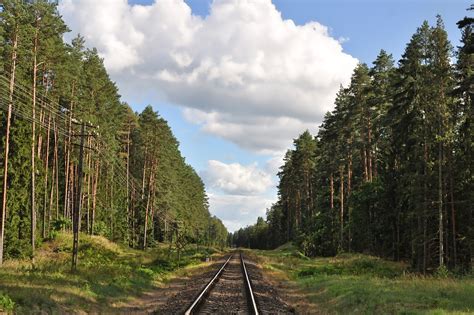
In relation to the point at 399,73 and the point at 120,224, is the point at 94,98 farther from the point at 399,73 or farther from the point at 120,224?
the point at 399,73

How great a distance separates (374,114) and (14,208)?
109 feet

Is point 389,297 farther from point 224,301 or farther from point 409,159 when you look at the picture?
point 409,159

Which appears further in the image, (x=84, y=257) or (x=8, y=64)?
(x=84, y=257)

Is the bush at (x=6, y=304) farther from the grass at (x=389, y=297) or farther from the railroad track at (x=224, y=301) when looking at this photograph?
the grass at (x=389, y=297)

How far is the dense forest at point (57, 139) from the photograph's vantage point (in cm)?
2891

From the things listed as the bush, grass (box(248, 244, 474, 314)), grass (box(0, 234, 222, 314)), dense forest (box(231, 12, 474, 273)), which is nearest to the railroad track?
grass (box(248, 244, 474, 314))

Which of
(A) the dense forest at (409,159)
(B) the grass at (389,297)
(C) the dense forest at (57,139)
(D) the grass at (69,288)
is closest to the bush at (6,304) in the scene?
(D) the grass at (69,288)

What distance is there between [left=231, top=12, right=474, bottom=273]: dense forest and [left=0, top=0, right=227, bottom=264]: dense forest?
18.8 meters

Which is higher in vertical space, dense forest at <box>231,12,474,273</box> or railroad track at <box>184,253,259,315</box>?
dense forest at <box>231,12,474,273</box>

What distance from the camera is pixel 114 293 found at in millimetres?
18359

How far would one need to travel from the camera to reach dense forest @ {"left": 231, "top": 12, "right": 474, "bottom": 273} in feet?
91.6

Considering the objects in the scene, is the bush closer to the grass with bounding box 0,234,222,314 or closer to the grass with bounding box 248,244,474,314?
the grass with bounding box 0,234,222,314

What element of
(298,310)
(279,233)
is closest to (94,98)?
(298,310)

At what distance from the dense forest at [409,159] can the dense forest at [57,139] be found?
741 inches
